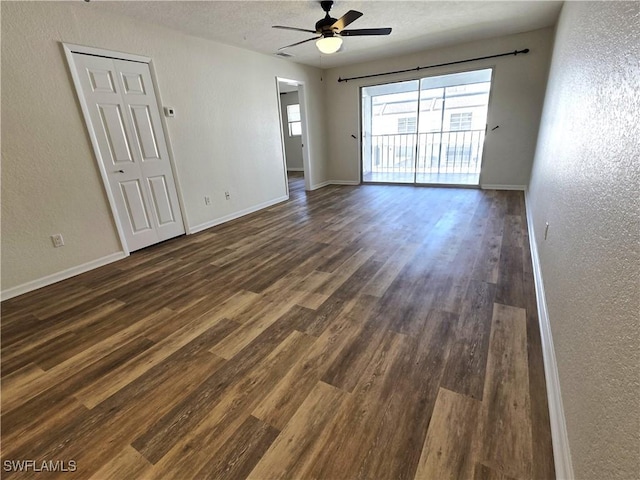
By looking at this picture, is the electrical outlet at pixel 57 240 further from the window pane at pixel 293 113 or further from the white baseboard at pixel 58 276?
the window pane at pixel 293 113

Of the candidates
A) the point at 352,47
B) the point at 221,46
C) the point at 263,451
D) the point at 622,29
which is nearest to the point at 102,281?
the point at 263,451

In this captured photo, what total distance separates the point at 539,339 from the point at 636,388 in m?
1.22

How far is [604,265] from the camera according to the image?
0.94 metres

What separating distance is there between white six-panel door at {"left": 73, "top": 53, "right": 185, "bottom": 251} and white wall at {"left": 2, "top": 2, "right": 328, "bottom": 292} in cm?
14

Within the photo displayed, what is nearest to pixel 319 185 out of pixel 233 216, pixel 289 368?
pixel 233 216

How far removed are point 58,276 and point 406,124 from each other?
321 inches

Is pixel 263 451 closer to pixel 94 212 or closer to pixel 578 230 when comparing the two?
pixel 578 230

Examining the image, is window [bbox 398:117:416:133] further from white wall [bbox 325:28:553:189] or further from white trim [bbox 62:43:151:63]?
white trim [bbox 62:43:151:63]

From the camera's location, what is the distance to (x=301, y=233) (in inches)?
150

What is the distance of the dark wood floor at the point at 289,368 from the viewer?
1.17 metres

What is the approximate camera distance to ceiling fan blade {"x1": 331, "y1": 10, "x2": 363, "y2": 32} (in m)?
2.72

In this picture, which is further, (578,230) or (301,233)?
(301,233)

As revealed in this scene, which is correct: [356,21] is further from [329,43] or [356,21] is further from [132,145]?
[132,145]
